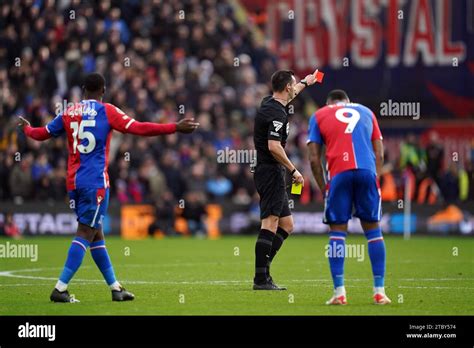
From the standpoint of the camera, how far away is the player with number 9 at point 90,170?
41.1 feet

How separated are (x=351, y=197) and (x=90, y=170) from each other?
296cm

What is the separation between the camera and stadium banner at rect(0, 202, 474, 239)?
2912cm

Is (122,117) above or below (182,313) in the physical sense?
above

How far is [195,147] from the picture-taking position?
31203 mm

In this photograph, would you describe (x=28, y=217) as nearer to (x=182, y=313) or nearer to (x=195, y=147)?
(x=195, y=147)

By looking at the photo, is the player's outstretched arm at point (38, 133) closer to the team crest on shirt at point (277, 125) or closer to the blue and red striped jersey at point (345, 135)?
the team crest on shirt at point (277, 125)

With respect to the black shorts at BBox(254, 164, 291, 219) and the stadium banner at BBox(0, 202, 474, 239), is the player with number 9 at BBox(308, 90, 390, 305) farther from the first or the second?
the stadium banner at BBox(0, 202, 474, 239)

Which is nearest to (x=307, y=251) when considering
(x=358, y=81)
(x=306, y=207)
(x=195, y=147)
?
(x=306, y=207)

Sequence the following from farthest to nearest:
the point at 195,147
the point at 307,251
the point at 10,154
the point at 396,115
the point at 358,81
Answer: the point at 358,81
the point at 396,115
the point at 195,147
the point at 10,154
the point at 307,251

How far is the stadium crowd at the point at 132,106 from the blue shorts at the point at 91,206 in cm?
1652

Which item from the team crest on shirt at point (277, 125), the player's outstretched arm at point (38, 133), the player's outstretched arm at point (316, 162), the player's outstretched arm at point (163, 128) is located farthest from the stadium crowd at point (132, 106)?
the player's outstretched arm at point (316, 162)

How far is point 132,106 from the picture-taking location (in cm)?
3062

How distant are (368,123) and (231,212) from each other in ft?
59.7
